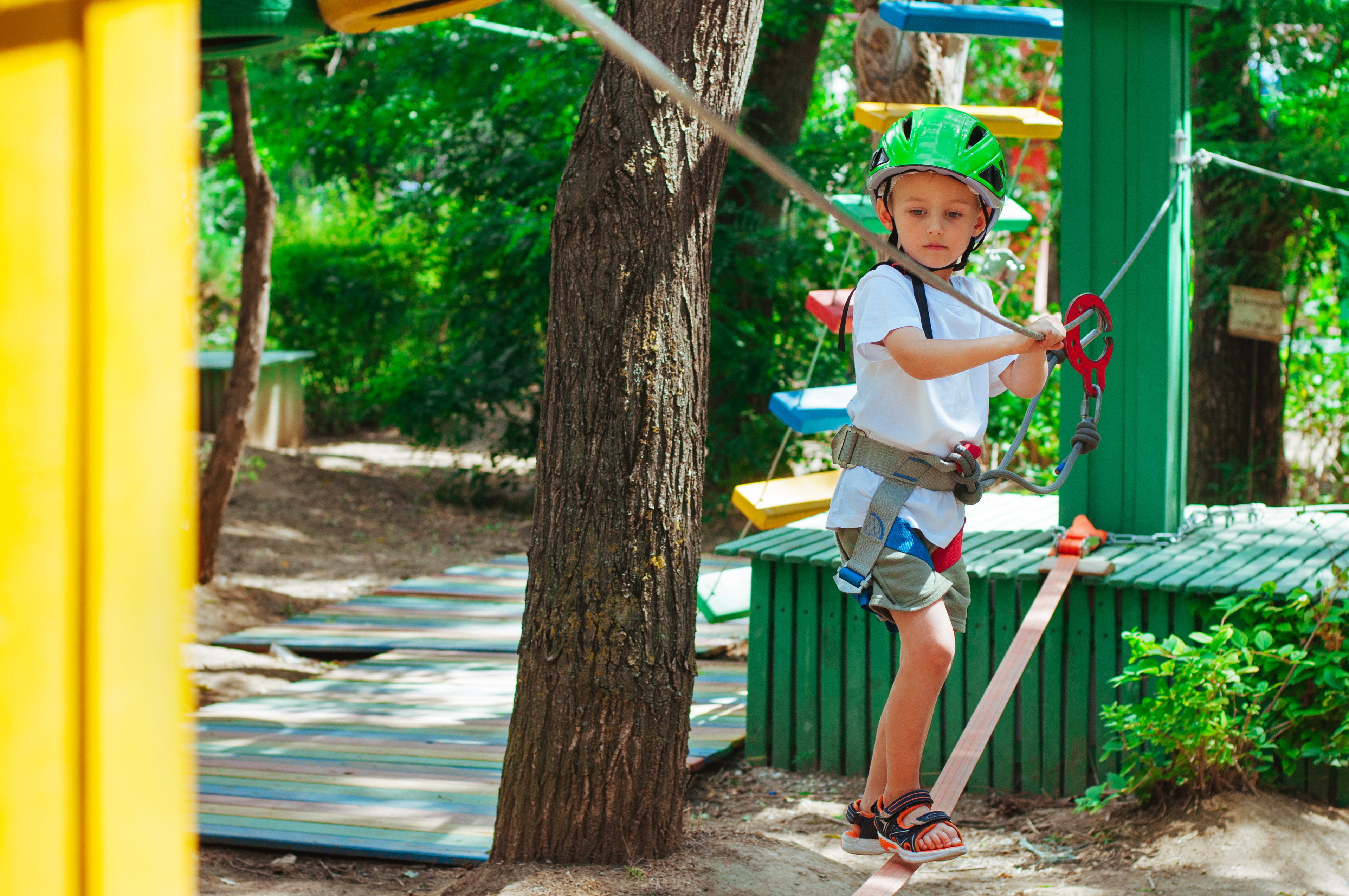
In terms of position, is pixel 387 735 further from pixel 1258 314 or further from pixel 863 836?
pixel 1258 314

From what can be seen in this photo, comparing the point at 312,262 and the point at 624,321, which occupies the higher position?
the point at 312,262

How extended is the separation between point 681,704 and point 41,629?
2.42 meters

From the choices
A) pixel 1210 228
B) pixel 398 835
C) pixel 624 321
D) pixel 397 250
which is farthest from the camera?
pixel 397 250

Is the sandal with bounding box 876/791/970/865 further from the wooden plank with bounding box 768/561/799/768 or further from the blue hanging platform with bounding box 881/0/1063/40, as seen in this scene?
the blue hanging platform with bounding box 881/0/1063/40

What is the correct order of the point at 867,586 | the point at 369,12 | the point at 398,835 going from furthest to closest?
the point at 398,835
the point at 369,12
the point at 867,586

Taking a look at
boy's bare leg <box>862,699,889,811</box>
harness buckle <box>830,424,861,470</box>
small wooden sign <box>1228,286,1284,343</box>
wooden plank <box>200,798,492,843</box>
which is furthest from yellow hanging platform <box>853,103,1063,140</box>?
small wooden sign <box>1228,286,1284,343</box>

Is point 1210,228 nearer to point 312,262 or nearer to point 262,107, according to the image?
point 262,107

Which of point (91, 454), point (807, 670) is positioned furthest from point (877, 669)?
point (91, 454)

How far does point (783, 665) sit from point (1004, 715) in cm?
82

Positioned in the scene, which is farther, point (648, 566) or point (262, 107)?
point (262, 107)

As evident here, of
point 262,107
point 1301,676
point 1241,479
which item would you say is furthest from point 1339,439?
point 262,107

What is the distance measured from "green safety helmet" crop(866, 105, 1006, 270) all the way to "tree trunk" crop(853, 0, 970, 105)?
4.02 metres

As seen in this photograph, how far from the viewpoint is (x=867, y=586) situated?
2600 millimetres

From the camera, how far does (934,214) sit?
2557mm
